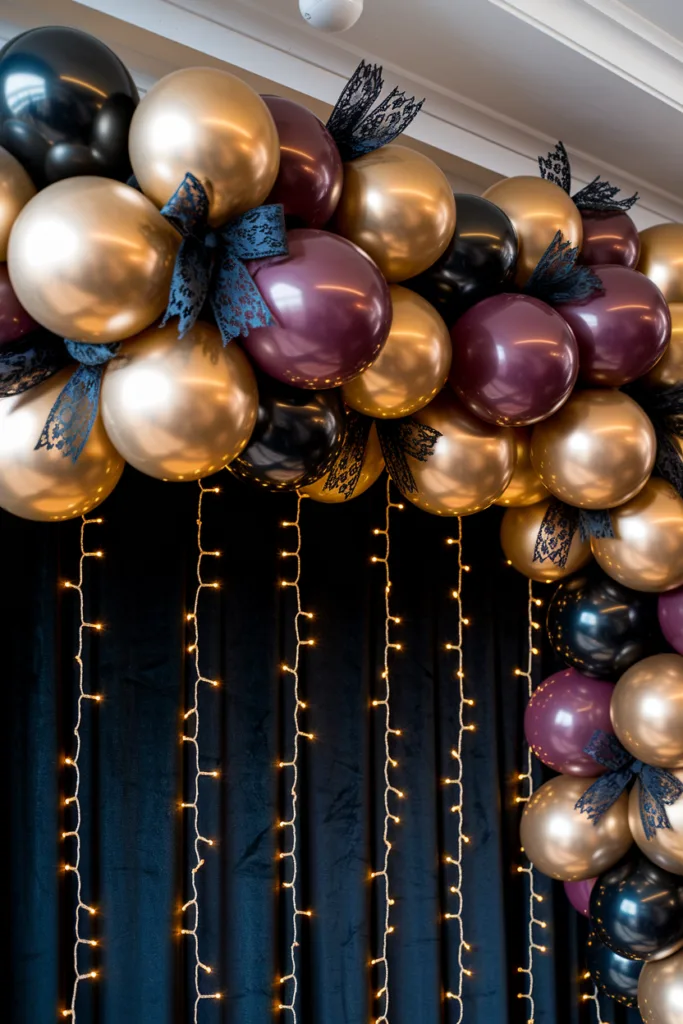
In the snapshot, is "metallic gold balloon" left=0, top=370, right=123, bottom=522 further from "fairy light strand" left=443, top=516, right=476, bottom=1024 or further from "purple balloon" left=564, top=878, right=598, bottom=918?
"purple balloon" left=564, top=878, right=598, bottom=918

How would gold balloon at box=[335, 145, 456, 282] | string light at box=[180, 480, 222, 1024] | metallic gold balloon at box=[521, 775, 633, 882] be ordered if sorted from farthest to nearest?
1. string light at box=[180, 480, 222, 1024]
2. metallic gold balloon at box=[521, 775, 633, 882]
3. gold balloon at box=[335, 145, 456, 282]

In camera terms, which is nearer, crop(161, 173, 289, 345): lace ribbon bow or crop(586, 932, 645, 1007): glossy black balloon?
crop(161, 173, 289, 345): lace ribbon bow

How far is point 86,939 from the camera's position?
5.42 ft

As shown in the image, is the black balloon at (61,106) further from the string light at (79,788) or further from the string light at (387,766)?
the string light at (387,766)

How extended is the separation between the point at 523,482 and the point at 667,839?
621 mm

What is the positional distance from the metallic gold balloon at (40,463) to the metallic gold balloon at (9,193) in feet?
0.58

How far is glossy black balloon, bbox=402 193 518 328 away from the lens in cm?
138

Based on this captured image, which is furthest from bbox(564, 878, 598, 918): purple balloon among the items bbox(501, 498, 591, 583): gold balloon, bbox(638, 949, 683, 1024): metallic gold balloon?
bbox(501, 498, 591, 583): gold balloon

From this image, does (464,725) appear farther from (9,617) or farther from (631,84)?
(631,84)

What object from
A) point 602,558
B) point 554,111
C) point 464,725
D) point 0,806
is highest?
point 554,111

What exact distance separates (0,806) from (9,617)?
1.04 ft

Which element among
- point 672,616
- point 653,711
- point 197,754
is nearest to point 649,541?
point 672,616

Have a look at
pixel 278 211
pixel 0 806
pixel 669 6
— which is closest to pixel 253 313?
pixel 278 211

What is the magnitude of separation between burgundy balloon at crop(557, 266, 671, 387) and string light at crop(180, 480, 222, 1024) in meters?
0.75
